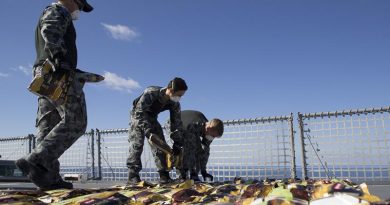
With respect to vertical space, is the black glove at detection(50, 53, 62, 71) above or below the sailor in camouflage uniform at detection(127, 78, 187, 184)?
above

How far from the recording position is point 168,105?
4.49m

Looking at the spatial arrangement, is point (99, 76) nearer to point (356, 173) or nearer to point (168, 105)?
point (168, 105)

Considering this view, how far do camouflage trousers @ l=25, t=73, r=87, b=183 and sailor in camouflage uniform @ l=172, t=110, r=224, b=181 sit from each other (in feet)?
6.26

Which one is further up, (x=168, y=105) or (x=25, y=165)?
(x=168, y=105)

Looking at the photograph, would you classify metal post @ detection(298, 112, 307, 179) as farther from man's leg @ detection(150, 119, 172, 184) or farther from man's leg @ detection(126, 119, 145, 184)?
man's leg @ detection(126, 119, 145, 184)

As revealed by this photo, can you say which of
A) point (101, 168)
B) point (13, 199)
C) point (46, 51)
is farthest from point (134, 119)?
point (101, 168)

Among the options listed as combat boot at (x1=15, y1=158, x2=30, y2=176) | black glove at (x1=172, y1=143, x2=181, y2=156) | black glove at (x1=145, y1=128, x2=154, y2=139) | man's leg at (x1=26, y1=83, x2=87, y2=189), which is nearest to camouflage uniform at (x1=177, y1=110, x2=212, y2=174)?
black glove at (x1=172, y1=143, x2=181, y2=156)

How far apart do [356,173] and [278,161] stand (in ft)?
4.75

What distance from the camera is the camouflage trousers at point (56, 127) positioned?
9.20ft

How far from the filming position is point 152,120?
438 centimetres

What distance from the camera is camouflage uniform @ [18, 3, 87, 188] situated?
2818mm

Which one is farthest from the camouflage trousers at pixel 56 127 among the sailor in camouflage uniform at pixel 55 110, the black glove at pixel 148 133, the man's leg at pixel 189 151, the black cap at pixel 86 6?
the man's leg at pixel 189 151

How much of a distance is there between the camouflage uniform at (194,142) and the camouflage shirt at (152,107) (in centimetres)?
45

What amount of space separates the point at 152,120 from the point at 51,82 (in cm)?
169
